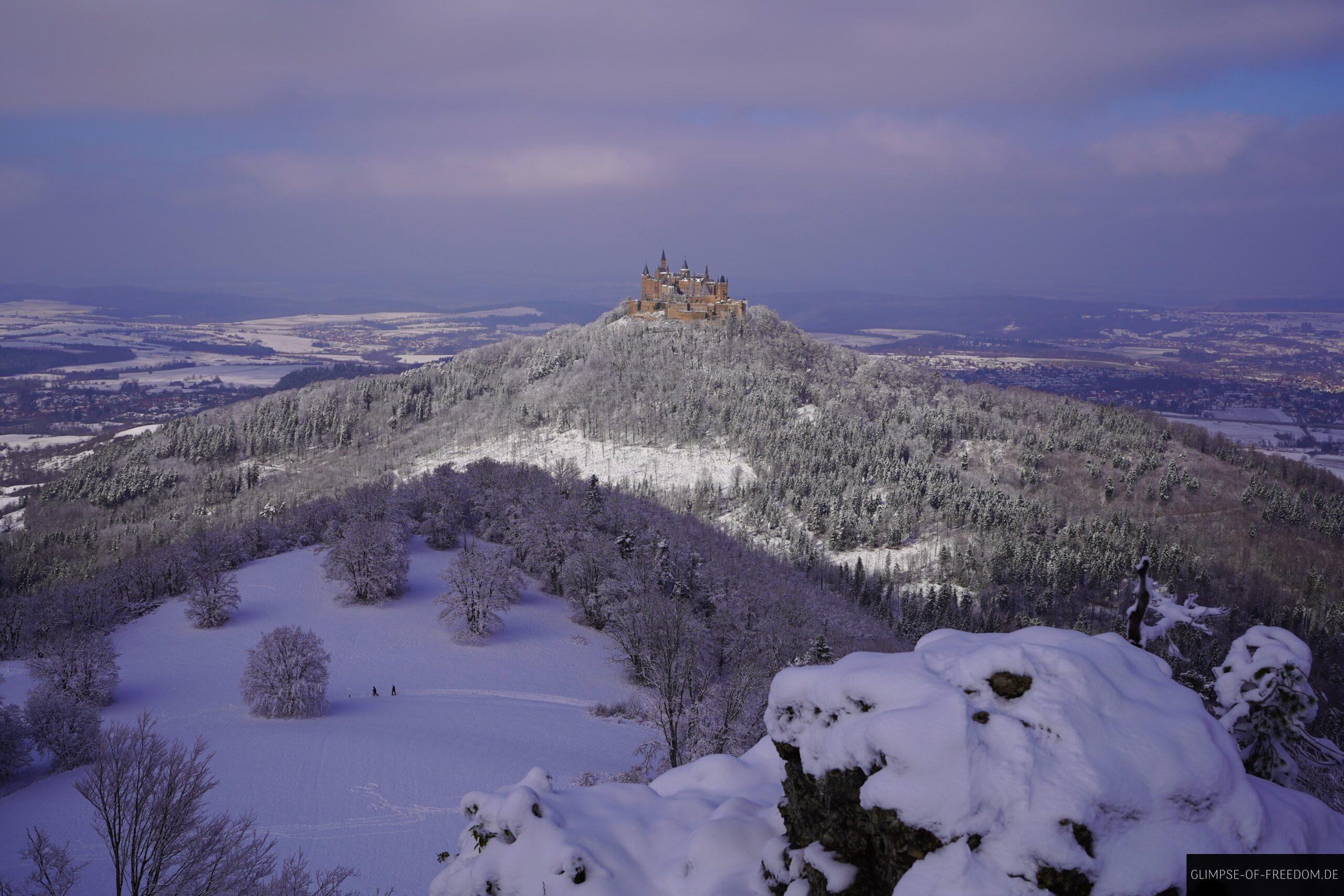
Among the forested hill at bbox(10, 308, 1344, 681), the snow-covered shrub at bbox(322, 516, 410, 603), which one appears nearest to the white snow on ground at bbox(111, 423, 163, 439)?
the forested hill at bbox(10, 308, 1344, 681)

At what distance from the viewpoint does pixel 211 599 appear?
48.1m

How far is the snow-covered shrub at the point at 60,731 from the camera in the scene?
28.9m

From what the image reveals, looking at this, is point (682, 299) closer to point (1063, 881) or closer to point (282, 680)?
point (282, 680)

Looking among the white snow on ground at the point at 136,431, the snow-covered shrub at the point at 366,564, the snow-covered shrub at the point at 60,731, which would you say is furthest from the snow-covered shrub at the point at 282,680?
the white snow on ground at the point at 136,431

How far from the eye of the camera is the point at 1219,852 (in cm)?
807

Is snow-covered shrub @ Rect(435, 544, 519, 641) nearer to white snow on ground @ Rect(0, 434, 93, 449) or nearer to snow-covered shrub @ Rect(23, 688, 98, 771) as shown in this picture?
snow-covered shrub @ Rect(23, 688, 98, 771)

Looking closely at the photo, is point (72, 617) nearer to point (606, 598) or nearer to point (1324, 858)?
point (606, 598)

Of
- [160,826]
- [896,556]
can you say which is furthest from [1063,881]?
[896,556]

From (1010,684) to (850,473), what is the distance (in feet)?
385

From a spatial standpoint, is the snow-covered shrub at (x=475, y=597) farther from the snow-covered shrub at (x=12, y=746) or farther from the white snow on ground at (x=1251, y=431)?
the white snow on ground at (x=1251, y=431)

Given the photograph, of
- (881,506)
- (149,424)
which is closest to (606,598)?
(881,506)

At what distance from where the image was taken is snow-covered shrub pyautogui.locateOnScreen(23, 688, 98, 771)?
94.9 ft

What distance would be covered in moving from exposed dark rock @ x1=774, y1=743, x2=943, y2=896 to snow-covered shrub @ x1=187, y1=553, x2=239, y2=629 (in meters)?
50.8

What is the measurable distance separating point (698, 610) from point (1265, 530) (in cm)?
11194
